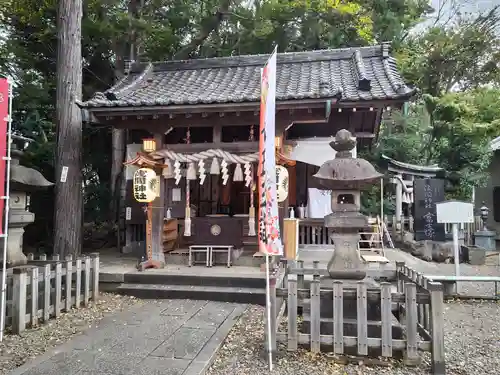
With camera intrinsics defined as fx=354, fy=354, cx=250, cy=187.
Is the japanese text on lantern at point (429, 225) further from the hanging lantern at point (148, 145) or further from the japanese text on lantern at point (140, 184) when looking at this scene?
the japanese text on lantern at point (140, 184)

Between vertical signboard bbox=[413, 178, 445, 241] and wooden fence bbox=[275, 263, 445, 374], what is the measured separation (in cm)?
813

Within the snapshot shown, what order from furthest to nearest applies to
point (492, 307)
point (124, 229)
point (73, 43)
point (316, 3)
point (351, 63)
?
point (316, 3)
point (124, 229)
point (351, 63)
point (73, 43)
point (492, 307)

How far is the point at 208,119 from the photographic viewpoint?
819cm

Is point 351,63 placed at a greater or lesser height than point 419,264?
greater

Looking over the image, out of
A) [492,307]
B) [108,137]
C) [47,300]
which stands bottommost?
[492,307]

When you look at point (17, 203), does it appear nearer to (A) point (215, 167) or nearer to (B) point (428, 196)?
(A) point (215, 167)

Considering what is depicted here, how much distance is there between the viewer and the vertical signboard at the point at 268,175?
13.3 ft

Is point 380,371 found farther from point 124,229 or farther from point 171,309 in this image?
point 124,229

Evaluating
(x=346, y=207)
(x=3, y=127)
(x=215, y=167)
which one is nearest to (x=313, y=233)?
(x=215, y=167)

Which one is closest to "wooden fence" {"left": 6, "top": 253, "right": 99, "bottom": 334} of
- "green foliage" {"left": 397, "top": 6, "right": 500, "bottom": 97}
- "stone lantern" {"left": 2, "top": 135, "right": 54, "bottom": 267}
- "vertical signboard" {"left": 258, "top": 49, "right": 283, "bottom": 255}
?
"stone lantern" {"left": 2, "top": 135, "right": 54, "bottom": 267}

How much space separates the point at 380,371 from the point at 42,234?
11364mm

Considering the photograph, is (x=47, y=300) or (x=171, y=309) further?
(x=171, y=309)

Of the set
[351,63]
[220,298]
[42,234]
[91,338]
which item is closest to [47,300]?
[91,338]

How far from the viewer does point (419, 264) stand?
30.7 ft
